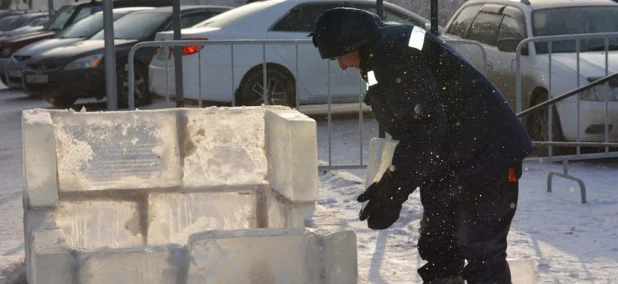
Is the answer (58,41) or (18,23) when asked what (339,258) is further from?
(18,23)

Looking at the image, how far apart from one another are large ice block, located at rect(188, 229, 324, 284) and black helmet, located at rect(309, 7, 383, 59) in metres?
0.69

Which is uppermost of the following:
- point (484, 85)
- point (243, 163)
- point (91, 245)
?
point (484, 85)

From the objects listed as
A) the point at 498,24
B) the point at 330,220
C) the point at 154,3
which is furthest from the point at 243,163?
the point at 154,3

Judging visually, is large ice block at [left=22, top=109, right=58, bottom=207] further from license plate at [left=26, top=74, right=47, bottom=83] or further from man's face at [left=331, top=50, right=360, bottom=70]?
license plate at [left=26, top=74, right=47, bottom=83]

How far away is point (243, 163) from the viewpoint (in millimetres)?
6387

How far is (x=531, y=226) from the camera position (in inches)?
296

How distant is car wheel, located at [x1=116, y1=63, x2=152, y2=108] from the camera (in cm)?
1520

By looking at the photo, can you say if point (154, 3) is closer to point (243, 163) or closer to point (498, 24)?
point (498, 24)

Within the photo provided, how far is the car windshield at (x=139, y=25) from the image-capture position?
15.7 metres

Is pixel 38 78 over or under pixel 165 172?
over

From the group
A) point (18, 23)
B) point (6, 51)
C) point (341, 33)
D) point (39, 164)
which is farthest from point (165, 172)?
point (18, 23)

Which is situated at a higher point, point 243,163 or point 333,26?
point 333,26

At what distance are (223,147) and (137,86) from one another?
29.7 ft

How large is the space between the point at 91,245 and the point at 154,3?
45.6ft
